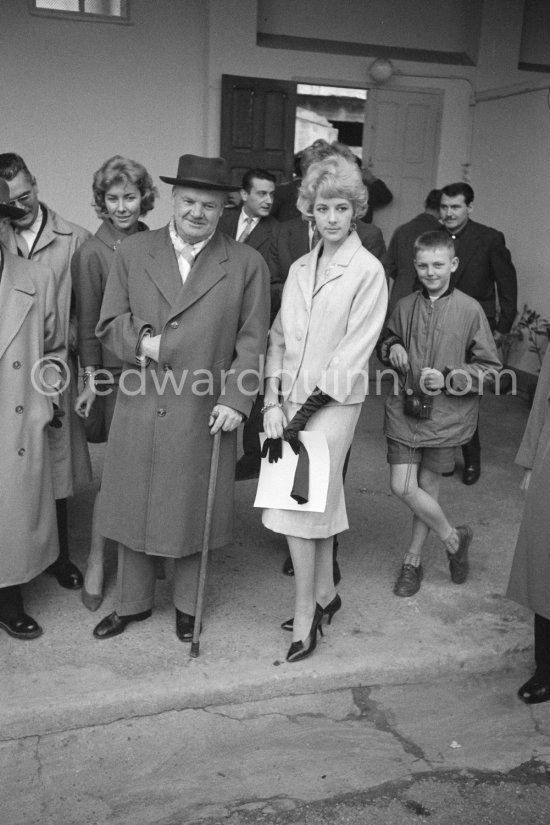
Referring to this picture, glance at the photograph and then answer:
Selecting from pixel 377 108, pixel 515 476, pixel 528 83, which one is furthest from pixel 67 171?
pixel 515 476

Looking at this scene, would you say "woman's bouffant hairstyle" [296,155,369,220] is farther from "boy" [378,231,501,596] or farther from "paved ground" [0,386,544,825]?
"paved ground" [0,386,544,825]

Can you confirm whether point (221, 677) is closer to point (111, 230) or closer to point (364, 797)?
point (364, 797)

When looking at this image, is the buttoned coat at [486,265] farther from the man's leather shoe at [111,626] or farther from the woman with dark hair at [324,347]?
the man's leather shoe at [111,626]

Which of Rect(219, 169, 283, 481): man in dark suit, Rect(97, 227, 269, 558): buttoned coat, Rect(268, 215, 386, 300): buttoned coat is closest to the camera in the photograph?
Rect(97, 227, 269, 558): buttoned coat

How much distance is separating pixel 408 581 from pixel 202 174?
203 cm

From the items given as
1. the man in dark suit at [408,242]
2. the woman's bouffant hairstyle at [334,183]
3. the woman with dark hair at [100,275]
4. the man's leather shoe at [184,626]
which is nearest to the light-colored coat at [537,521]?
the woman's bouffant hairstyle at [334,183]

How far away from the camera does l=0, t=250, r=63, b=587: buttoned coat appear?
10.5 ft

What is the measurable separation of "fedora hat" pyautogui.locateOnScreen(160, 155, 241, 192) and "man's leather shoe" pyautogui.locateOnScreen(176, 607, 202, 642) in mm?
1659

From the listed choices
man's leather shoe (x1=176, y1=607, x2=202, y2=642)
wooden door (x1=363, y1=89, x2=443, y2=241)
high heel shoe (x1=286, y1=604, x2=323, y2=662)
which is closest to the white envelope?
high heel shoe (x1=286, y1=604, x2=323, y2=662)

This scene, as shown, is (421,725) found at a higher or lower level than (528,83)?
Result: lower

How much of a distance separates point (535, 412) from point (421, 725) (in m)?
1.24

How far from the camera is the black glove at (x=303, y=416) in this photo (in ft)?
10.5

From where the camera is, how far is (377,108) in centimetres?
804

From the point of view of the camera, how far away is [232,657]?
336 centimetres
